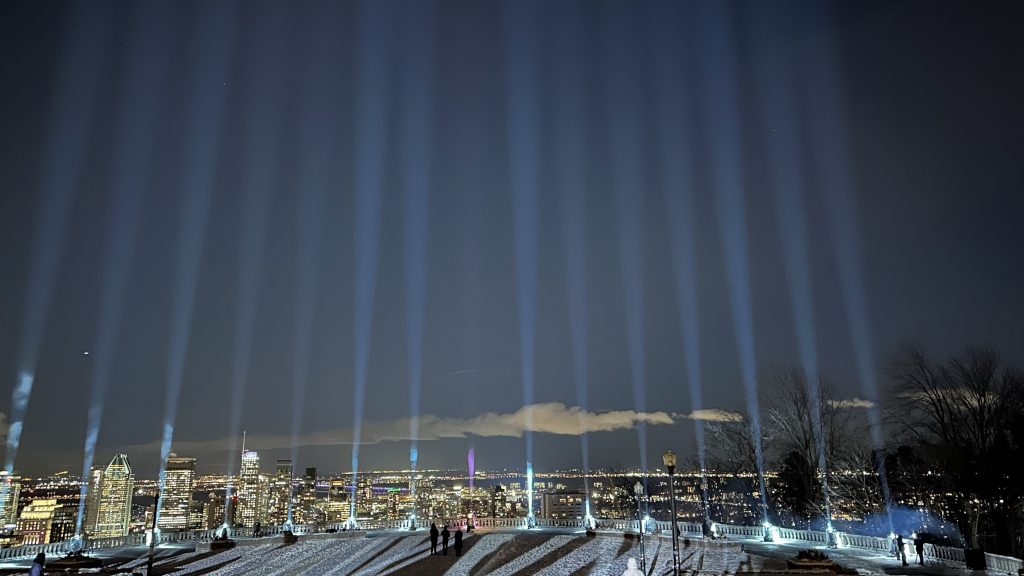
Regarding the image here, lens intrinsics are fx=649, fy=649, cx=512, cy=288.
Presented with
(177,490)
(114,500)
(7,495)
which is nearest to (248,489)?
(177,490)

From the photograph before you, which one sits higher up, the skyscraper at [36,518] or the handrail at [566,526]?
the handrail at [566,526]

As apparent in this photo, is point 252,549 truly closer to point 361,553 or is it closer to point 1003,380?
point 361,553

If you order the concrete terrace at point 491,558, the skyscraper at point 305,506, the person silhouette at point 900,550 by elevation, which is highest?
the person silhouette at point 900,550

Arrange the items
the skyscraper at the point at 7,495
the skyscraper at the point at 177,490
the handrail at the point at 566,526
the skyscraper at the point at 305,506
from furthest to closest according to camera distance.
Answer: the skyscraper at the point at 177,490
the skyscraper at the point at 305,506
the skyscraper at the point at 7,495
the handrail at the point at 566,526

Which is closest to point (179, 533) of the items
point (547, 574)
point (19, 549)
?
point (19, 549)

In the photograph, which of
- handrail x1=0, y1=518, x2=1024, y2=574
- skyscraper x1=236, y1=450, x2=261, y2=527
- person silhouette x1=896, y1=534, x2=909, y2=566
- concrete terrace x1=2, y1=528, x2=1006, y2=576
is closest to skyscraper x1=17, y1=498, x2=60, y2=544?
skyscraper x1=236, y1=450, x2=261, y2=527

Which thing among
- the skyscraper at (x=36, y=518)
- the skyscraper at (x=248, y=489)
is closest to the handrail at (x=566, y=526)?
the skyscraper at (x=36, y=518)

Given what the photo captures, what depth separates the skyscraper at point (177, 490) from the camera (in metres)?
162

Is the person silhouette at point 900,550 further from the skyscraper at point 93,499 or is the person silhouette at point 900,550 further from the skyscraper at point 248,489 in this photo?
the skyscraper at point 248,489

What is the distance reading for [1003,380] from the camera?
133 ft

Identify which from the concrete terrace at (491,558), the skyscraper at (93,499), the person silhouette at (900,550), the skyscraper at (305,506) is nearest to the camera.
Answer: the person silhouette at (900,550)

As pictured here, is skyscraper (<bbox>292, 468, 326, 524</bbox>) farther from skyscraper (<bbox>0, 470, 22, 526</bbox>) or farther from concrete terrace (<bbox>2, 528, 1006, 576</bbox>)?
concrete terrace (<bbox>2, 528, 1006, 576</bbox>)

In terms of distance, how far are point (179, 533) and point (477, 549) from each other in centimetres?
1828

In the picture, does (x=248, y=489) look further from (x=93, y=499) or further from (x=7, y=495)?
(x=7, y=495)
